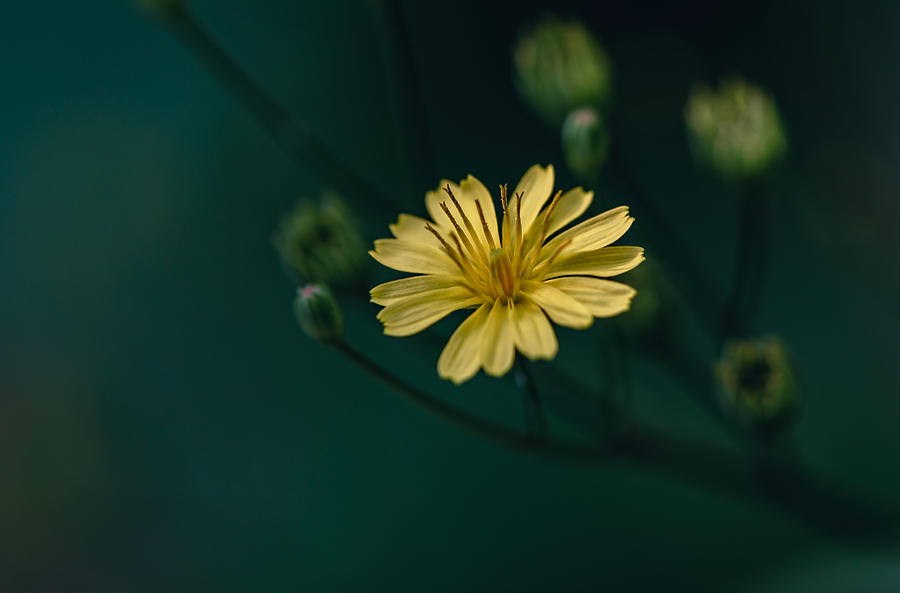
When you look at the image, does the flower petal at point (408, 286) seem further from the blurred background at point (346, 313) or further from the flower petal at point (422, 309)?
the blurred background at point (346, 313)

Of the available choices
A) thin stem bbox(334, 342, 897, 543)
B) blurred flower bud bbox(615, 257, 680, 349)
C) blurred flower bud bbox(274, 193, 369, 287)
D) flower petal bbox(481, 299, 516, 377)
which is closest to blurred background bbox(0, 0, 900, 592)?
thin stem bbox(334, 342, 897, 543)

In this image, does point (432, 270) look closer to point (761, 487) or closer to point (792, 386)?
point (792, 386)

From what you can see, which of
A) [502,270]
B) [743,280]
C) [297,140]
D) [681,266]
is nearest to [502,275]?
[502,270]

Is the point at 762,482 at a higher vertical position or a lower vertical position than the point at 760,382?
lower

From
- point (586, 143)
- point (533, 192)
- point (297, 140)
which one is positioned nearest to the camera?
point (533, 192)

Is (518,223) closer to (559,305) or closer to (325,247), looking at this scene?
(559,305)

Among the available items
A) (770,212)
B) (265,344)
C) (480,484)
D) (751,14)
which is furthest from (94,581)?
(751,14)

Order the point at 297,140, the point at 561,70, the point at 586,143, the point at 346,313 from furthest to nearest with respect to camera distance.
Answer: the point at 346,313 → the point at 297,140 → the point at 561,70 → the point at 586,143
